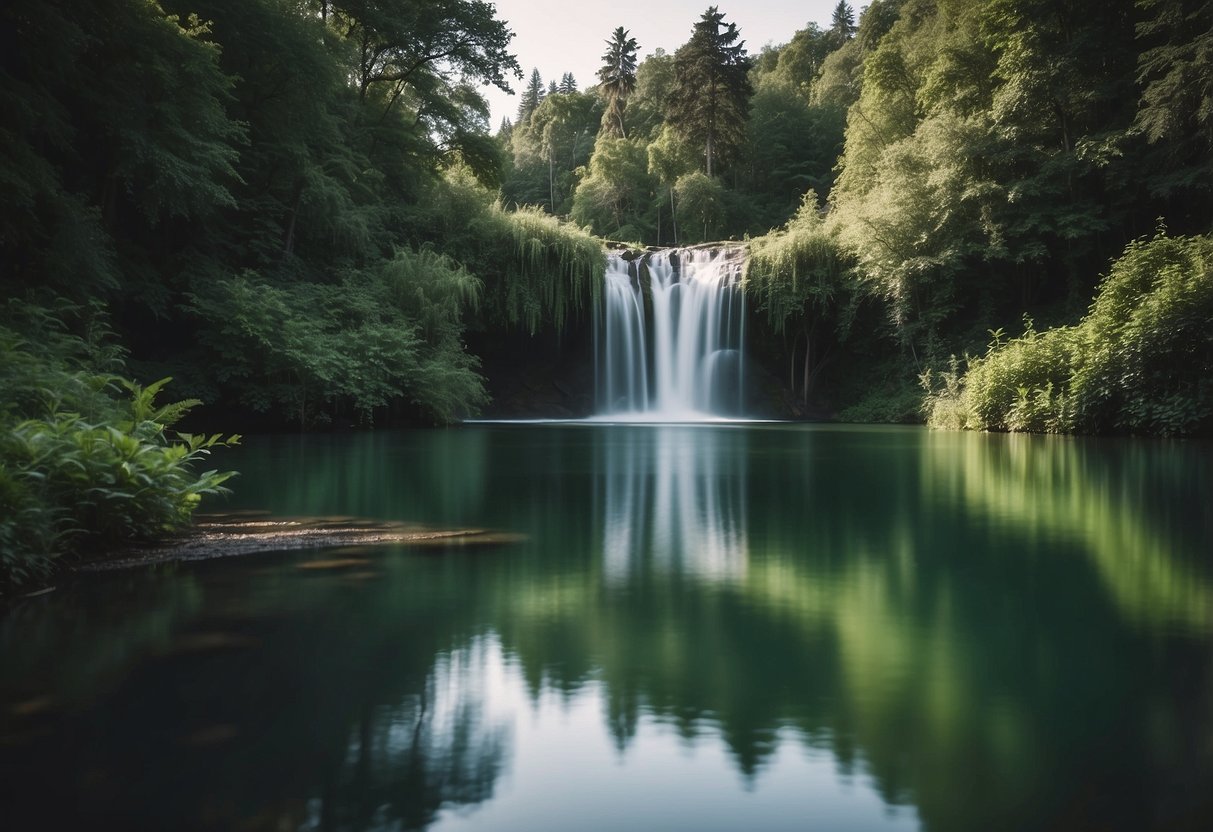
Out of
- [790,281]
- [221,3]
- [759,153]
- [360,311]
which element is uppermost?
[759,153]

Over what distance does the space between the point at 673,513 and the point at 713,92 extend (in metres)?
43.4

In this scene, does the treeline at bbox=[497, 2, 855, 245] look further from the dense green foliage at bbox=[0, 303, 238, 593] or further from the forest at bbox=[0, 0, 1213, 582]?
the dense green foliage at bbox=[0, 303, 238, 593]

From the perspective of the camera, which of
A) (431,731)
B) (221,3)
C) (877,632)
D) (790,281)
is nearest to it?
(431,731)

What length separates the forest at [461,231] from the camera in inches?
474

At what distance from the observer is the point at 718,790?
163cm

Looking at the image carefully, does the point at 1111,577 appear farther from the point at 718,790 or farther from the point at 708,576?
the point at 718,790

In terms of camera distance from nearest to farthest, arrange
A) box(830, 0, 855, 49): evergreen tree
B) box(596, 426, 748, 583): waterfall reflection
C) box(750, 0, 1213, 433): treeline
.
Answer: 1. box(596, 426, 748, 583): waterfall reflection
2. box(750, 0, 1213, 433): treeline
3. box(830, 0, 855, 49): evergreen tree

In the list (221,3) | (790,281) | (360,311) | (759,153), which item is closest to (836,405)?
(790,281)

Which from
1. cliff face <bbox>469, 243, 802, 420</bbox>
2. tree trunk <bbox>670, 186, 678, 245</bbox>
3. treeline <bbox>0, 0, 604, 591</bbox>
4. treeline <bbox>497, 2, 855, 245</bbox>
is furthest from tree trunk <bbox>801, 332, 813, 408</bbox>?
tree trunk <bbox>670, 186, 678, 245</bbox>

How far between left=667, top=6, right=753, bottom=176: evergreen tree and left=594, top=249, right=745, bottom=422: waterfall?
19.9 metres

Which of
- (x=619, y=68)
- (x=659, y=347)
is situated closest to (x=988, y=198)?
(x=659, y=347)

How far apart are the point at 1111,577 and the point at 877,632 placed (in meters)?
1.42

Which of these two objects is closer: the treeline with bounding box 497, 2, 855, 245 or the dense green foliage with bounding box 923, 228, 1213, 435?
the dense green foliage with bounding box 923, 228, 1213, 435

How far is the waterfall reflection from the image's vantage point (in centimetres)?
390
